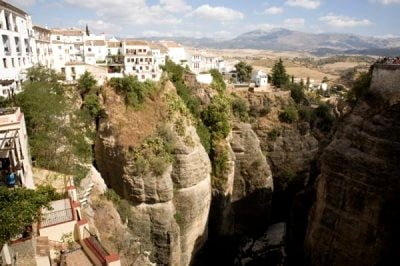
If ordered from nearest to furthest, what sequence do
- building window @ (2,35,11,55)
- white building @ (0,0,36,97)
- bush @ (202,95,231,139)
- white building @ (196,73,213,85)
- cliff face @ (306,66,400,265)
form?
cliff face @ (306,66,400,265)
white building @ (0,0,36,97)
building window @ (2,35,11,55)
bush @ (202,95,231,139)
white building @ (196,73,213,85)

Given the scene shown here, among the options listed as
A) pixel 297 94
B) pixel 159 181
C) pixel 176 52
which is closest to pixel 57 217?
pixel 159 181

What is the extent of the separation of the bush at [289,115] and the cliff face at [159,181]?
15647mm

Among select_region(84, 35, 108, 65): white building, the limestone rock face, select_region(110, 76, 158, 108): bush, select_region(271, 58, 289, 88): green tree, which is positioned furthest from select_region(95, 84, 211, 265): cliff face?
select_region(271, 58, 289, 88): green tree

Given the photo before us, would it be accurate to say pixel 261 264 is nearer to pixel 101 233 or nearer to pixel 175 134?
pixel 175 134

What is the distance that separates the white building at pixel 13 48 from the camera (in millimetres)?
26312

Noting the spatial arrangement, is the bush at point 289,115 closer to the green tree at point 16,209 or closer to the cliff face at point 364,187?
the cliff face at point 364,187

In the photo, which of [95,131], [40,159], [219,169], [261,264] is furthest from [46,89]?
[261,264]

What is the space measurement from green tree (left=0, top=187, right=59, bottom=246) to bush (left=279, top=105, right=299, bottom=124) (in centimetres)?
3527

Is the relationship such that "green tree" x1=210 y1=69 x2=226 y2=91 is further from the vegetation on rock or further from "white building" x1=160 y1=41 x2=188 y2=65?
the vegetation on rock

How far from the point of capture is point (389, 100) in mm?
23969

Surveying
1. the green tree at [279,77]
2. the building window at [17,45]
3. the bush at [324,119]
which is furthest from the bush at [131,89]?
the green tree at [279,77]

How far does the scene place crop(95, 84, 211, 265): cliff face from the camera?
30.3 meters

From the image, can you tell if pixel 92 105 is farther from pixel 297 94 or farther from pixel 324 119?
pixel 324 119

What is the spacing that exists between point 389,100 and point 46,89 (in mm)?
24798
